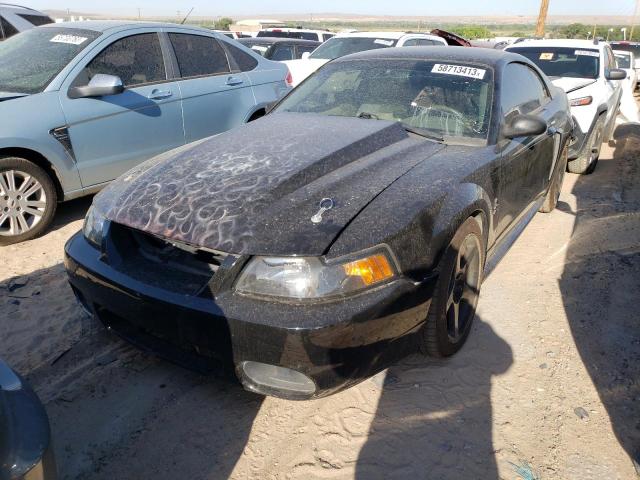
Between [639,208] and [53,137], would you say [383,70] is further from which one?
[639,208]

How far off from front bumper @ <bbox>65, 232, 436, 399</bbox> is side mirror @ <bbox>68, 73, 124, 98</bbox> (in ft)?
7.58

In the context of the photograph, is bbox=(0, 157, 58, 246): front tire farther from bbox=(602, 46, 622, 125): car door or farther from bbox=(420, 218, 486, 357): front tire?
bbox=(602, 46, 622, 125): car door

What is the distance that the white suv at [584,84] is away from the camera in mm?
6355

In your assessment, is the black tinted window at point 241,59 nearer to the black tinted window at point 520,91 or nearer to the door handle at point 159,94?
the door handle at point 159,94

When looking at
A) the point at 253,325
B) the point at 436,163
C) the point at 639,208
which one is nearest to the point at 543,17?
the point at 639,208

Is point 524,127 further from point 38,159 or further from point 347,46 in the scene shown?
point 347,46

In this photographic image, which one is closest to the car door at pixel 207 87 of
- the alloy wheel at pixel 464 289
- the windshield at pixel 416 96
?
the windshield at pixel 416 96

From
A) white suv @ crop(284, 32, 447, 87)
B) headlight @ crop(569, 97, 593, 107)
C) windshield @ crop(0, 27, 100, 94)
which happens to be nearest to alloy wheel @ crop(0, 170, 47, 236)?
windshield @ crop(0, 27, 100, 94)

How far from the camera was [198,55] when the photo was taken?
5344 mm

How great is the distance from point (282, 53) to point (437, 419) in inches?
385

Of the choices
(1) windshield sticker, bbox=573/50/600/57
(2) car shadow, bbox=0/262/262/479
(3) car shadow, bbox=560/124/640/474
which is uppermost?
(1) windshield sticker, bbox=573/50/600/57

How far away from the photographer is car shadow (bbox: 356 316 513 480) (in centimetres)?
220

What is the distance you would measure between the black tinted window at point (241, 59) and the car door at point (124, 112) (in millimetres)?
915

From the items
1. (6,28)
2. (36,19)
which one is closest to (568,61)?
(6,28)
